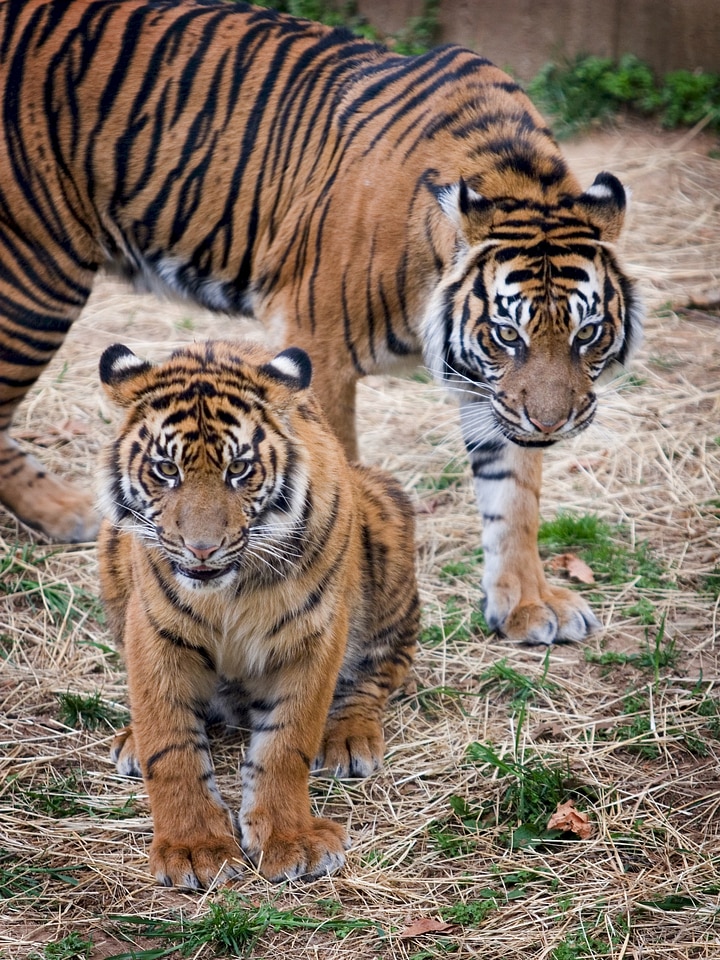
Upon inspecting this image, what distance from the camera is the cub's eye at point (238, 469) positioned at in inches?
119

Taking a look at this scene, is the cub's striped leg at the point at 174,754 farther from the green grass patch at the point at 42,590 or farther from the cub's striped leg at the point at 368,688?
the green grass patch at the point at 42,590

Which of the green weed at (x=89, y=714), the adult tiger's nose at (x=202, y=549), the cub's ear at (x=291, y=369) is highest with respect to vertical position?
the cub's ear at (x=291, y=369)

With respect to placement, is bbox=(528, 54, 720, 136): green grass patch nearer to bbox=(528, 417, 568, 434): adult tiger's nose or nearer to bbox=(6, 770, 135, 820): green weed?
bbox=(528, 417, 568, 434): adult tiger's nose

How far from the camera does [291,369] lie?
3.22 metres

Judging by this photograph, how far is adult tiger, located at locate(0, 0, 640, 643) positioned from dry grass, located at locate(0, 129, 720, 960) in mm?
322

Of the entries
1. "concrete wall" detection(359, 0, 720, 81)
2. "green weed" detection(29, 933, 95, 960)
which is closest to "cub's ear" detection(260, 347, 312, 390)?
"green weed" detection(29, 933, 95, 960)

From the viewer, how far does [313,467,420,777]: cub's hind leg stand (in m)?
3.59

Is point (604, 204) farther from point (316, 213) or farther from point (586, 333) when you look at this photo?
point (316, 213)

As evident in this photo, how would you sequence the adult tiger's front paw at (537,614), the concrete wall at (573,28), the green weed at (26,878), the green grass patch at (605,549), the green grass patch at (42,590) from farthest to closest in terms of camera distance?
the concrete wall at (573,28), the green grass patch at (605,549), the green grass patch at (42,590), the adult tiger's front paw at (537,614), the green weed at (26,878)

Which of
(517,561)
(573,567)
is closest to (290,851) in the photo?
(517,561)

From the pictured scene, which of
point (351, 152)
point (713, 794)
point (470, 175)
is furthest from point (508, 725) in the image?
point (351, 152)

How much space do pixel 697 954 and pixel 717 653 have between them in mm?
1391

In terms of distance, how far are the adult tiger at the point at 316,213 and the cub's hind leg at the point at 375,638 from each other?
17.9 inches

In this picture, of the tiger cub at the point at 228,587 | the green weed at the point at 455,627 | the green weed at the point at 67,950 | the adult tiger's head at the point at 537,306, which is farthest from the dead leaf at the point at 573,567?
the green weed at the point at 67,950
